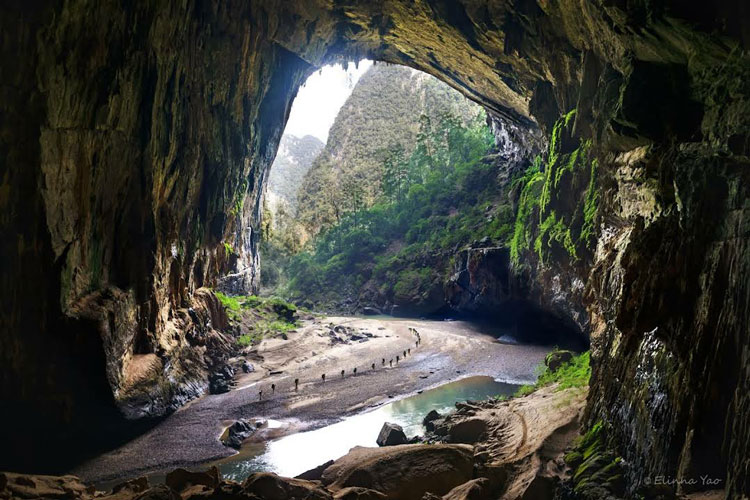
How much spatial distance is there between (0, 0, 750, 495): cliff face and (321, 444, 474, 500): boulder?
310 cm

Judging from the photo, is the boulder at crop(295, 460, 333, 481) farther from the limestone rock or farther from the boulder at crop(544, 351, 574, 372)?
the boulder at crop(544, 351, 574, 372)

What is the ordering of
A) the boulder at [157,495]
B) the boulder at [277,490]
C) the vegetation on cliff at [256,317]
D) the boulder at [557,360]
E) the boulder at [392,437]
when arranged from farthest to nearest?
the vegetation on cliff at [256,317]
the boulder at [557,360]
the boulder at [392,437]
the boulder at [277,490]
the boulder at [157,495]

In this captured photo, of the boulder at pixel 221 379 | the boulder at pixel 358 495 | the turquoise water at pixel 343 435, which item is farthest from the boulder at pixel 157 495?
the boulder at pixel 221 379

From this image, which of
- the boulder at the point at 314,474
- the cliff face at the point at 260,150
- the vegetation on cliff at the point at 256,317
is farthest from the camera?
the vegetation on cliff at the point at 256,317

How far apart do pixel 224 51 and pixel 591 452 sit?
19.2 meters

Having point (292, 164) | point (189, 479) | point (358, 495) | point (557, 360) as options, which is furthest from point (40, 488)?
point (292, 164)

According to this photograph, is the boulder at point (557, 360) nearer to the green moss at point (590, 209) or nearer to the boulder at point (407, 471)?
the green moss at point (590, 209)

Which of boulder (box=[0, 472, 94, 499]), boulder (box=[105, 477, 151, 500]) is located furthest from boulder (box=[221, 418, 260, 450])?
boulder (box=[0, 472, 94, 499])

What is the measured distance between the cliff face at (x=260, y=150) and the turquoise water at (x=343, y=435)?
15.0 feet

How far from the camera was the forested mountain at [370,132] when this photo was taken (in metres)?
75.8

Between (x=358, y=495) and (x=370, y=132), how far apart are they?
88470 mm

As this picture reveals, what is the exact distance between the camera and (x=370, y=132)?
306ft

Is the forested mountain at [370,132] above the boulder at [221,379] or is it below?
above

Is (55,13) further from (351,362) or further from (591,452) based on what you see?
(351,362)
